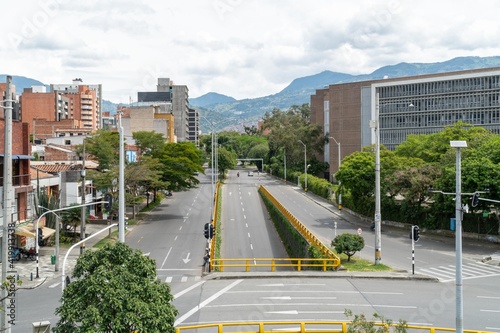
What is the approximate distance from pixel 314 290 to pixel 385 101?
71.5 metres

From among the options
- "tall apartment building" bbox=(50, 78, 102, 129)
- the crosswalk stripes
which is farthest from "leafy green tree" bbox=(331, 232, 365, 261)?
"tall apartment building" bbox=(50, 78, 102, 129)

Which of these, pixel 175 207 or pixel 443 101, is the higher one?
pixel 443 101

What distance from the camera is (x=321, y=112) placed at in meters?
119

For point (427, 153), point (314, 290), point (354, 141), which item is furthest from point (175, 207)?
point (314, 290)

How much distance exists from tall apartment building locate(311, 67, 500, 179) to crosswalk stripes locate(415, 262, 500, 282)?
4540 cm

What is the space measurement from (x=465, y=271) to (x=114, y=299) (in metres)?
27.3

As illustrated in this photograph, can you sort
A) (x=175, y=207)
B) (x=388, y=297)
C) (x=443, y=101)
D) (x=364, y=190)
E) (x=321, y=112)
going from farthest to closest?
(x=321, y=112) → (x=443, y=101) → (x=175, y=207) → (x=364, y=190) → (x=388, y=297)

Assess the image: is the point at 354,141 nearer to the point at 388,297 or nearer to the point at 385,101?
the point at 385,101

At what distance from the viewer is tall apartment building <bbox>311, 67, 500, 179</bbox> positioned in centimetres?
8000

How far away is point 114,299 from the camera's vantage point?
13.6 metres

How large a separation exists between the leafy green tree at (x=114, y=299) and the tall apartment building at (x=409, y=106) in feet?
229

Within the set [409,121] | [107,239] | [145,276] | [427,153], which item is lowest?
[107,239]

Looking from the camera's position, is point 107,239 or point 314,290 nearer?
point 314,290

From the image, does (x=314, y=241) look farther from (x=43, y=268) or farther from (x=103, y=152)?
(x=103, y=152)
